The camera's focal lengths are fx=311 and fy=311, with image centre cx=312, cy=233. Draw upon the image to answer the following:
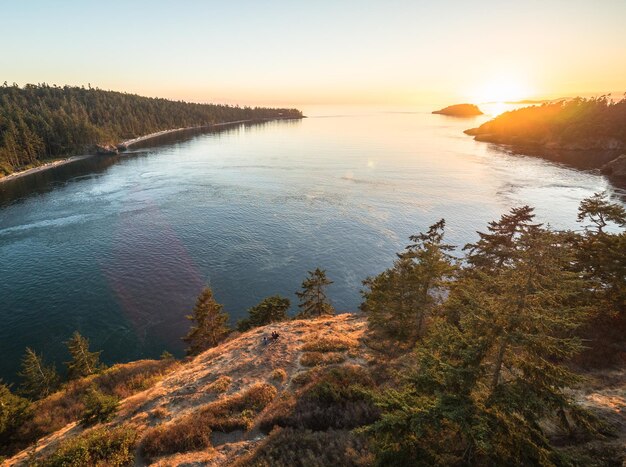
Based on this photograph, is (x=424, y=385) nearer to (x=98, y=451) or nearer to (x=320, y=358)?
(x=320, y=358)

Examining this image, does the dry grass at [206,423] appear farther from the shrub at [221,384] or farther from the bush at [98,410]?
the bush at [98,410]

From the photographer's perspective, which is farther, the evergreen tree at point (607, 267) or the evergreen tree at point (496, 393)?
the evergreen tree at point (607, 267)

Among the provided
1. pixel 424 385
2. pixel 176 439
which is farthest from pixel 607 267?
pixel 176 439

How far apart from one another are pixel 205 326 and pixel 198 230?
4667 cm

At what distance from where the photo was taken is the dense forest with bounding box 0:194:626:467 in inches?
456

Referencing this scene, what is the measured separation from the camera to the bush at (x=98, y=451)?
693 inches

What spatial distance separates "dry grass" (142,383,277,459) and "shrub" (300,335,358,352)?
7.62 m

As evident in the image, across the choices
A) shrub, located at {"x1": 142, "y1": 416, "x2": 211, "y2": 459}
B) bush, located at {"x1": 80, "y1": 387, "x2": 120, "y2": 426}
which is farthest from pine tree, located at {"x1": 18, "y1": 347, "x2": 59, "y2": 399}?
shrub, located at {"x1": 142, "y1": 416, "x2": 211, "y2": 459}

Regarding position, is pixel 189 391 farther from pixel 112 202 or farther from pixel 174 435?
pixel 112 202

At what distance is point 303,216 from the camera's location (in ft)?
307

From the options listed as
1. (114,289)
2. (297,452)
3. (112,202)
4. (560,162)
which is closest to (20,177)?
(112,202)

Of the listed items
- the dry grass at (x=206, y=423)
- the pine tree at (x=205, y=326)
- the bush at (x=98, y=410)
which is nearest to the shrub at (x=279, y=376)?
the dry grass at (x=206, y=423)

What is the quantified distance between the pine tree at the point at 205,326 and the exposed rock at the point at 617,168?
16101cm

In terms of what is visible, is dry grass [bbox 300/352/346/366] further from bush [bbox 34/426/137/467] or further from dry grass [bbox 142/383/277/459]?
bush [bbox 34/426/137/467]
